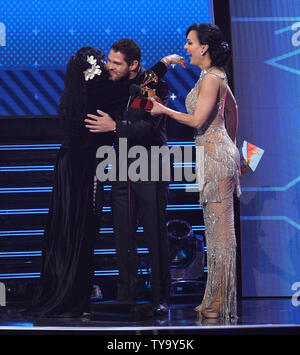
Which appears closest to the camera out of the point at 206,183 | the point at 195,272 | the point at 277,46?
the point at 206,183

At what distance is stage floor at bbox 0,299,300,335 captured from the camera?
2.47 meters

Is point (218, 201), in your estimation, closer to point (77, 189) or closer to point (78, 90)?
point (77, 189)

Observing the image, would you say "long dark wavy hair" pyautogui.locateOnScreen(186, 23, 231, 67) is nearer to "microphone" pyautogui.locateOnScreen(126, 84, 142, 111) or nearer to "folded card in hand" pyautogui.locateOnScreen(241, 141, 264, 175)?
"microphone" pyautogui.locateOnScreen(126, 84, 142, 111)

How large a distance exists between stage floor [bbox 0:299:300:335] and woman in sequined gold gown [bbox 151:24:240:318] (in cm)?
19

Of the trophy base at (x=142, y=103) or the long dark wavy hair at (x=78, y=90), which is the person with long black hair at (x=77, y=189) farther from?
the trophy base at (x=142, y=103)

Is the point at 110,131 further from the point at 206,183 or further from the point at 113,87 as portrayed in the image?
the point at 206,183

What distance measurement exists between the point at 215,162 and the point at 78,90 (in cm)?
87

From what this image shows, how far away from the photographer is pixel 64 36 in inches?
183

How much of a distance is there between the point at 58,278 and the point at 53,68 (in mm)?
2044

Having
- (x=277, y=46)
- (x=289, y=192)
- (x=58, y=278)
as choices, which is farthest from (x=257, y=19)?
(x=58, y=278)

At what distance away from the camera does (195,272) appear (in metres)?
4.22

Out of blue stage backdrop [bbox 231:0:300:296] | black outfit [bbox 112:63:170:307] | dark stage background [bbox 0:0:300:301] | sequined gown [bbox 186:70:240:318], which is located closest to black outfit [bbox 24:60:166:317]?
black outfit [bbox 112:63:170:307]

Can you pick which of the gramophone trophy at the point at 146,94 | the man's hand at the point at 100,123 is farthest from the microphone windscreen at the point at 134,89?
the man's hand at the point at 100,123

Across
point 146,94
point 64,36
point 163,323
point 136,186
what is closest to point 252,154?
point 136,186
